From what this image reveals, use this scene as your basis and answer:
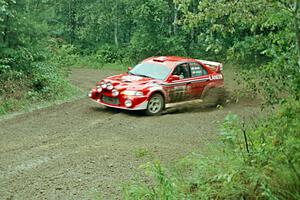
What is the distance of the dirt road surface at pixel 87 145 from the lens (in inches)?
277

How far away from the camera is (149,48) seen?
84.1ft

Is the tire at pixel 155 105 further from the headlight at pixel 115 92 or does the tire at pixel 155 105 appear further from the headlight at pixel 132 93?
the headlight at pixel 115 92

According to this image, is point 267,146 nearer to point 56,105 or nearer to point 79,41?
point 56,105

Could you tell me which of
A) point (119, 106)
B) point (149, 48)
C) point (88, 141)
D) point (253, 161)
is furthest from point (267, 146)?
point (149, 48)

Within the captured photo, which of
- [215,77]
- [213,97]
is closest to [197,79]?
[215,77]

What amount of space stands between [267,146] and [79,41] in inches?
967


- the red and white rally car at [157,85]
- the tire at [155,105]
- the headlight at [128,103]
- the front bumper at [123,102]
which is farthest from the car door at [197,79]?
the headlight at [128,103]

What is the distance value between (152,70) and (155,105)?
4.01 feet

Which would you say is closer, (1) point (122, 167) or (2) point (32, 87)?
(1) point (122, 167)

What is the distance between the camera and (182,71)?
1368cm

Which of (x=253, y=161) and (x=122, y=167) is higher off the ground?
(x=253, y=161)

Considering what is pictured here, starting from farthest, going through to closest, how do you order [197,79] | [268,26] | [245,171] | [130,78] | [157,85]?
[197,79] → [130,78] → [157,85] → [268,26] → [245,171]

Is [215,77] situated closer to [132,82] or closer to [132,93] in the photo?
[132,82]

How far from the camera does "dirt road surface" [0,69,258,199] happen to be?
704 cm
